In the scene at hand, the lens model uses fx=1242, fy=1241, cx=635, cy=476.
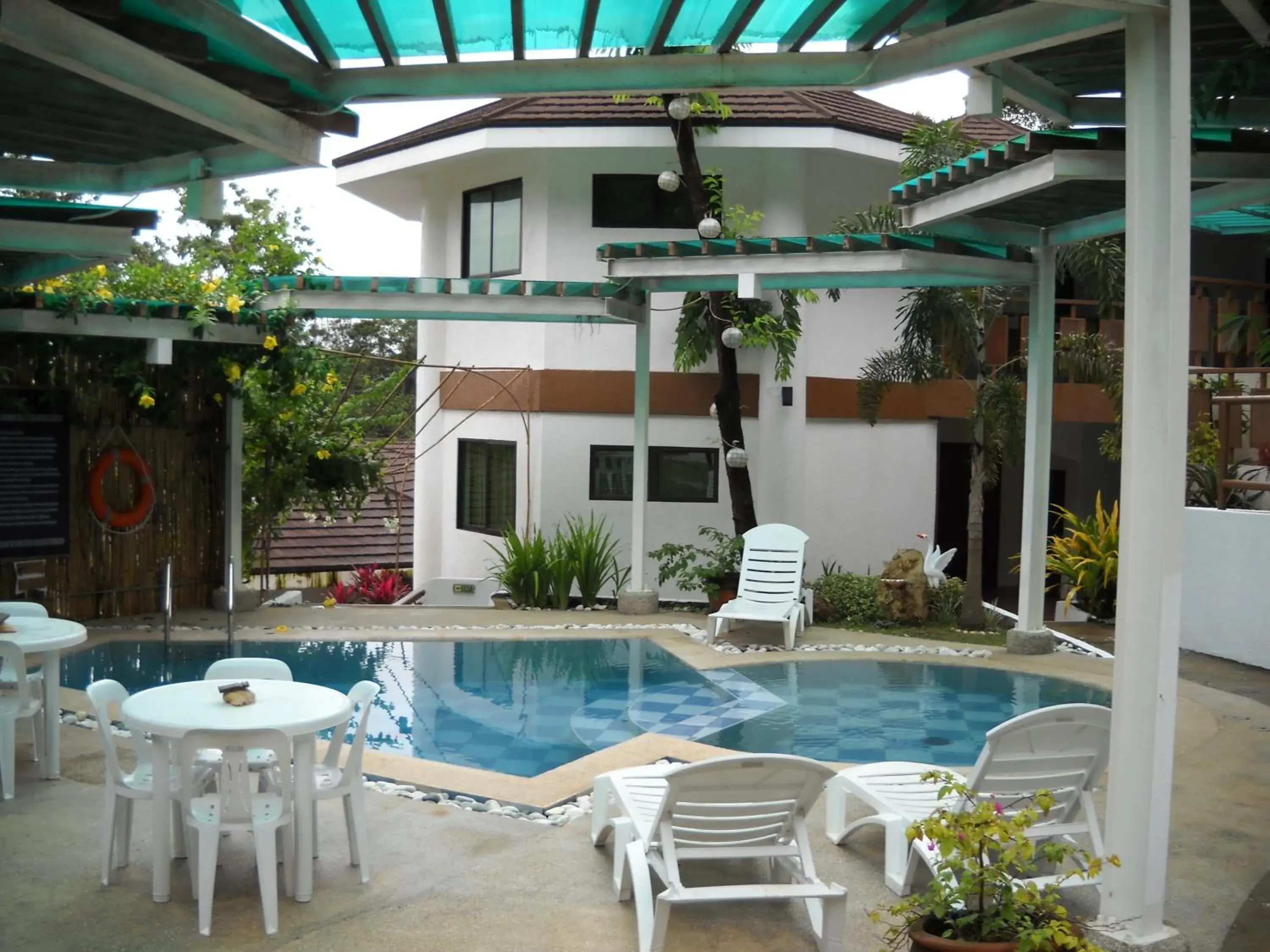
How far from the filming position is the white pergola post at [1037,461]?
11.2 m

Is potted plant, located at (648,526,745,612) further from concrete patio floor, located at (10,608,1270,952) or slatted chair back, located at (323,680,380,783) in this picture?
slatted chair back, located at (323,680,380,783)

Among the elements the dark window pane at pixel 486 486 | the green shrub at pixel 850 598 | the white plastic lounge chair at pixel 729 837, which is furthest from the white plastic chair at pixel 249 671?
the dark window pane at pixel 486 486

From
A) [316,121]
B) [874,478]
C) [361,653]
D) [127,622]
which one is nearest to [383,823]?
[316,121]

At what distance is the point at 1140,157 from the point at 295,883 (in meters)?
4.42

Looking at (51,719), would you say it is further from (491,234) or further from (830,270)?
→ (491,234)

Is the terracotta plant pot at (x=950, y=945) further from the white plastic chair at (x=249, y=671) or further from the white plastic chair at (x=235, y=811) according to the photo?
the white plastic chair at (x=249, y=671)

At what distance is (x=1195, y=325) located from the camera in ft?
47.3

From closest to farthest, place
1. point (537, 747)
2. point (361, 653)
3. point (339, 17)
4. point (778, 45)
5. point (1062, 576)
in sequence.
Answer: point (339, 17) < point (778, 45) < point (537, 747) < point (361, 653) < point (1062, 576)

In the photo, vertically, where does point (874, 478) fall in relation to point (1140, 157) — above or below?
below

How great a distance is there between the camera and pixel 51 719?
681cm

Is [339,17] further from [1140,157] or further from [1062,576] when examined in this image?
[1062,576]

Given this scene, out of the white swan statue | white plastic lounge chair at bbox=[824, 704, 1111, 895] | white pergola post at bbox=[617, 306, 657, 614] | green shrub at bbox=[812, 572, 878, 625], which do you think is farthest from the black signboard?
white plastic lounge chair at bbox=[824, 704, 1111, 895]

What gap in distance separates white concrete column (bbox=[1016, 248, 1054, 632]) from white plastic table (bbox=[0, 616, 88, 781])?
311 inches

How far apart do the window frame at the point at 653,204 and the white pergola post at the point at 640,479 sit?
2671 mm
